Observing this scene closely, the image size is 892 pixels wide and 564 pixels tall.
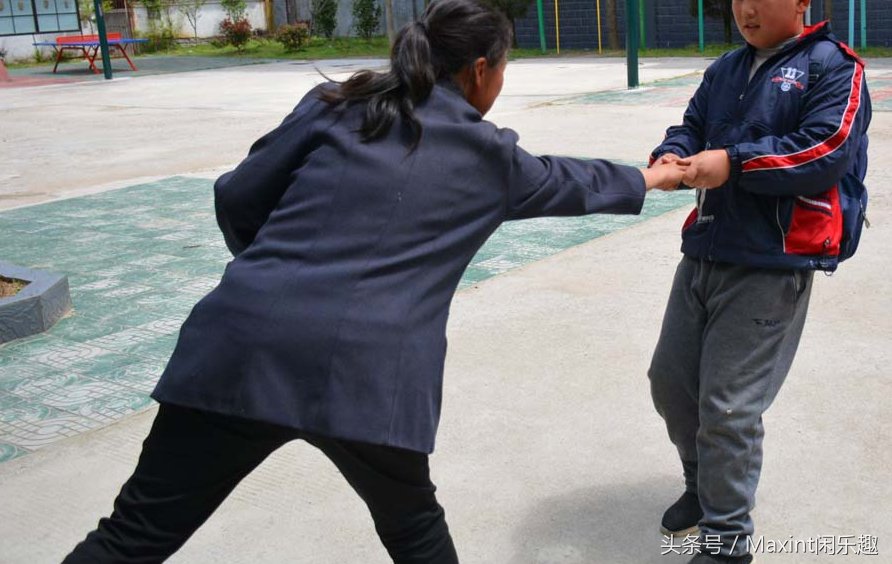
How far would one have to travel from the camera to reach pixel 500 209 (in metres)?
2.15

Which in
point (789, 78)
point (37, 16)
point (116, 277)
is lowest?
point (116, 277)

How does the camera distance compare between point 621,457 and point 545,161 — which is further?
point 621,457

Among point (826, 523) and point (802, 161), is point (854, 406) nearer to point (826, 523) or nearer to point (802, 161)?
point (826, 523)

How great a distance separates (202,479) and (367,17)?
2841 centimetres

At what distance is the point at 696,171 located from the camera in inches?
98.0

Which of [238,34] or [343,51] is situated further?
[238,34]

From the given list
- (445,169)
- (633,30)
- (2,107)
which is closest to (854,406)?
(445,169)

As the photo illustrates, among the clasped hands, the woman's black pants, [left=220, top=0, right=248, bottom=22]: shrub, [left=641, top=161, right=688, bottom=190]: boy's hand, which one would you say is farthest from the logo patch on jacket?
[left=220, top=0, right=248, bottom=22]: shrub

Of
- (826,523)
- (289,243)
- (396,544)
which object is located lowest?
(826,523)

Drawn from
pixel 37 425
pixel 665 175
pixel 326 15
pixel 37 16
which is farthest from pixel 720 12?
pixel 665 175

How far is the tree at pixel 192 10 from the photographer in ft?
109

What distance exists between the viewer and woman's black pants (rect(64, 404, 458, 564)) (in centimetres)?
211

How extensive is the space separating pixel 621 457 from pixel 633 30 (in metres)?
11.7

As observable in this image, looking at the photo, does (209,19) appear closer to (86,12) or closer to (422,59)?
(86,12)
